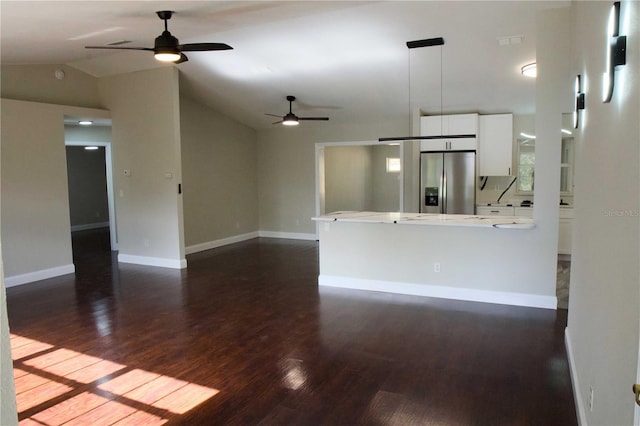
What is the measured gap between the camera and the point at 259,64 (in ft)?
19.9

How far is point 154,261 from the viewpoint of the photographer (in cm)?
679

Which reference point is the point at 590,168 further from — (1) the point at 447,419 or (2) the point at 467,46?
(2) the point at 467,46

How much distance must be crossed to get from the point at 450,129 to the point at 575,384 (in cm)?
521

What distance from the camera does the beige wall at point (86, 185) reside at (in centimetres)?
1052

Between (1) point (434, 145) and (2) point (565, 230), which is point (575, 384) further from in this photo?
(1) point (434, 145)

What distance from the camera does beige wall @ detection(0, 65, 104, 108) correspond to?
564 centimetres

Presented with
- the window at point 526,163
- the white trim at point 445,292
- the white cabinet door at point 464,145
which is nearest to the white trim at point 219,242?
the white trim at point 445,292

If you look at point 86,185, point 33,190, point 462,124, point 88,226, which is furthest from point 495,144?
point 88,226

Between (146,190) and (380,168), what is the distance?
6.88m

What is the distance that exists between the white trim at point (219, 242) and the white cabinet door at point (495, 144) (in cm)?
497

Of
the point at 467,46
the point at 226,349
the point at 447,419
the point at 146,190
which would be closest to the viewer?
the point at 447,419

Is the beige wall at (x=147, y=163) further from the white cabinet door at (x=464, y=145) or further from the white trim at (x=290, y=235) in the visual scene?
the white cabinet door at (x=464, y=145)

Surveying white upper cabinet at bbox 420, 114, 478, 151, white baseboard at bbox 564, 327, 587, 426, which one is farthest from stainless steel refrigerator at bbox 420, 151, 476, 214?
white baseboard at bbox 564, 327, 587, 426

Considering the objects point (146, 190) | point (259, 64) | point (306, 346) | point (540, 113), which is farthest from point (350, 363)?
point (146, 190)
